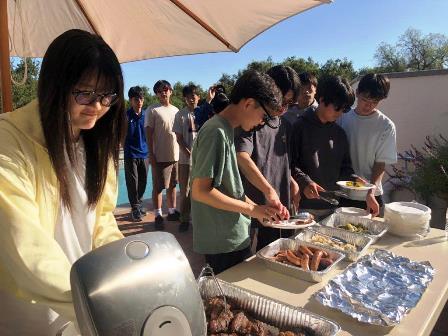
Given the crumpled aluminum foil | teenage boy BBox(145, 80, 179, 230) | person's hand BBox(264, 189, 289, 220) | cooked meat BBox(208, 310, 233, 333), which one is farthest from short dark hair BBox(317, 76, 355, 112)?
teenage boy BBox(145, 80, 179, 230)

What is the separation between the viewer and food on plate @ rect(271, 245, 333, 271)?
144cm

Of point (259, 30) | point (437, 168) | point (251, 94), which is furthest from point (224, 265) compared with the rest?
point (437, 168)

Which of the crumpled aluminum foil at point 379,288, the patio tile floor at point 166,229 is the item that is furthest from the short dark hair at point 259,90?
the patio tile floor at point 166,229

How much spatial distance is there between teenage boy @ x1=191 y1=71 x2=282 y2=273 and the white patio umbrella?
1.04 feet

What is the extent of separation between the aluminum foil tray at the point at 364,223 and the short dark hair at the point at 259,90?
86 centimetres

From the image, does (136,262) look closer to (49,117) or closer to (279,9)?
(49,117)

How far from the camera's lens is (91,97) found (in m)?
0.92

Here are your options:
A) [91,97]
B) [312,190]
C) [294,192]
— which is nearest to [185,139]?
[294,192]

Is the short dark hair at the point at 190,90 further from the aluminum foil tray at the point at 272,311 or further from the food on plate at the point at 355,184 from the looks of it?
the aluminum foil tray at the point at 272,311

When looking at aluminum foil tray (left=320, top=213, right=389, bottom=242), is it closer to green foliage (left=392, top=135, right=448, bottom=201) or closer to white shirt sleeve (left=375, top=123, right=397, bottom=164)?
white shirt sleeve (left=375, top=123, right=397, bottom=164)

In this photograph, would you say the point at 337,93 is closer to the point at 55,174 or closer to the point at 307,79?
the point at 307,79

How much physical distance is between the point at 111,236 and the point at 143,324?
650 millimetres

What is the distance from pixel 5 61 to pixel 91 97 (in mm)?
804

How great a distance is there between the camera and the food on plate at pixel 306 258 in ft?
4.74
